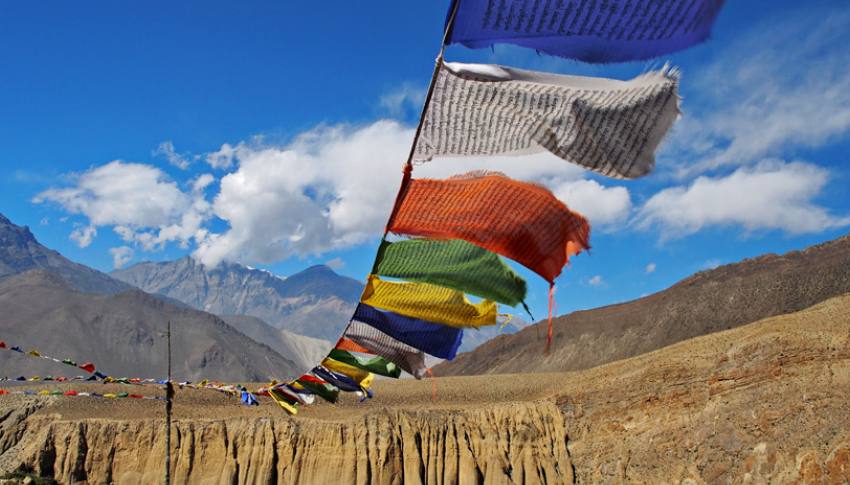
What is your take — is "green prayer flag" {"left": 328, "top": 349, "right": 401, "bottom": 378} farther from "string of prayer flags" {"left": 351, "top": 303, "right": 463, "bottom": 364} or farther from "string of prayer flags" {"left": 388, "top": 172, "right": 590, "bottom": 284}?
"string of prayer flags" {"left": 388, "top": 172, "right": 590, "bottom": 284}

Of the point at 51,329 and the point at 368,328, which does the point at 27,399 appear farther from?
the point at 51,329

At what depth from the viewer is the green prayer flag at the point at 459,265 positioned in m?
7.56

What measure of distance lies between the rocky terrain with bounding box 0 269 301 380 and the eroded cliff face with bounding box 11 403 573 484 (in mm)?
64457

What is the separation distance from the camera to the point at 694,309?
80562 mm

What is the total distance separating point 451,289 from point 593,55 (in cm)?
370

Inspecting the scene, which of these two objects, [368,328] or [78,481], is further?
[78,481]

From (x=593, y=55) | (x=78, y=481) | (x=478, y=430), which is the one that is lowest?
(x=78, y=481)

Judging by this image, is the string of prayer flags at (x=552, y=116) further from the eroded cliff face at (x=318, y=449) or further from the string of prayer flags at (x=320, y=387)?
the eroded cliff face at (x=318, y=449)

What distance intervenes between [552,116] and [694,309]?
8001cm

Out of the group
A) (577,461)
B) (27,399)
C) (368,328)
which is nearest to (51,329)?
(27,399)

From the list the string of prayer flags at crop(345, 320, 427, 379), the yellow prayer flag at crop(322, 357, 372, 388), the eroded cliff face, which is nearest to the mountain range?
the eroded cliff face

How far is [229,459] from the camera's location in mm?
40125

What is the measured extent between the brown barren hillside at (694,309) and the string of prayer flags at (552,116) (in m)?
67.6

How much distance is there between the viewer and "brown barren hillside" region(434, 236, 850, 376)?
70500 mm
